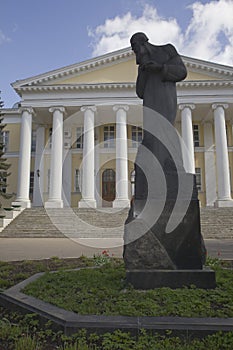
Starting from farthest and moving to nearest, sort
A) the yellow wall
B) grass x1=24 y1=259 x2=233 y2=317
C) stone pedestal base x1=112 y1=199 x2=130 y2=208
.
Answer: the yellow wall
stone pedestal base x1=112 y1=199 x2=130 y2=208
grass x1=24 y1=259 x2=233 y2=317

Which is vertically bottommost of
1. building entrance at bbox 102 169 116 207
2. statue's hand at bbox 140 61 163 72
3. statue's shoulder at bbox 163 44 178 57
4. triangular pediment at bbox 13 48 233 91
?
statue's hand at bbox 140 61 163 72

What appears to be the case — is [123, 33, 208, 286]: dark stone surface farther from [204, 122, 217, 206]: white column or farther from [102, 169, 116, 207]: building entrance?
[102, 169, 116, 207]: building entrance

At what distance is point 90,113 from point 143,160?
78.3ft

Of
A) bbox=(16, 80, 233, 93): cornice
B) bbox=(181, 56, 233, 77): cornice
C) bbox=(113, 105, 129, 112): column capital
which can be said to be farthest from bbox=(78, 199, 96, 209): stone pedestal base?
bbox=(181, 56, 233, 77): cornice

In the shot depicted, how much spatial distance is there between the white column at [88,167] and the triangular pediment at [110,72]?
337 centimetres

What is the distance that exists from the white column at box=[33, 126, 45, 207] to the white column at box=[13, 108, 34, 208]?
12.2 feet

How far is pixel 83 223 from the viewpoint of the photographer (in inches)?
819

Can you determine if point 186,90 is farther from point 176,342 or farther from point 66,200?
point 176,342

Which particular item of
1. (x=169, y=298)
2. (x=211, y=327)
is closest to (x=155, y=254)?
(x=169, y=298)

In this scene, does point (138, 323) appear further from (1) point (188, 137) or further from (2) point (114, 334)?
(1) point (188, 137)

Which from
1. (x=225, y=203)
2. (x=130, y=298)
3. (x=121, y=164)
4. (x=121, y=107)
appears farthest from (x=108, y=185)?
(x=130, y=298)

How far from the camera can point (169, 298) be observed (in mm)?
3818

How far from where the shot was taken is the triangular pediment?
28469mm

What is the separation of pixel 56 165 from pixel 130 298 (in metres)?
23.8
